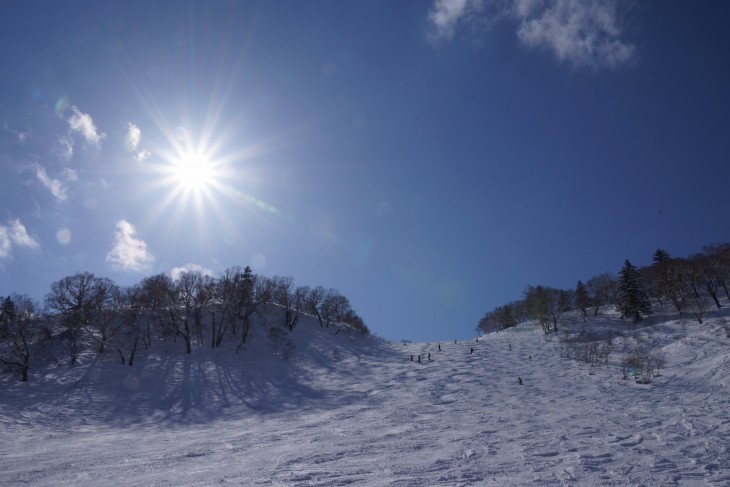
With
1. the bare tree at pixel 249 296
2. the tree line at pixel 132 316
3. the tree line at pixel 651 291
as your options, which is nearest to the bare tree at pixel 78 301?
the tree line at pixel 132 316

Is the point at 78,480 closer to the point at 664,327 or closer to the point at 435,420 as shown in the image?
the point at 435,420

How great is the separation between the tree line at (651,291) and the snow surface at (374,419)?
9.70 m

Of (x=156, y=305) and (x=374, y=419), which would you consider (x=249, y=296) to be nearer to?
(x=156, y=305)

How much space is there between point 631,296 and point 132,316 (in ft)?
218

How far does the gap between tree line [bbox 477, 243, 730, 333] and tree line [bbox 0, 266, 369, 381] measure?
129 feet

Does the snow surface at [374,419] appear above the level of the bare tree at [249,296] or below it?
below

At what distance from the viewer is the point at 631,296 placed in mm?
54062

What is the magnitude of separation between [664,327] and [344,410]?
43342 millimetres

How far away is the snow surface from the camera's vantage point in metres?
9.89

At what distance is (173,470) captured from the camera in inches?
439

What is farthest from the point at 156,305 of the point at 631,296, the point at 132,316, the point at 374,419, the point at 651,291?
the point at 651,291

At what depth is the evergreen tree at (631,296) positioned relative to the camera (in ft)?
175

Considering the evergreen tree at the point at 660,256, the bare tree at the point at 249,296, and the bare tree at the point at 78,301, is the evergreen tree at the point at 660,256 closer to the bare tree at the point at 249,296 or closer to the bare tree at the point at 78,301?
the bare tree at the point at 249,296

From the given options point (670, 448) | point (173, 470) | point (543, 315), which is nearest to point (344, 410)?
point (173, 470)
